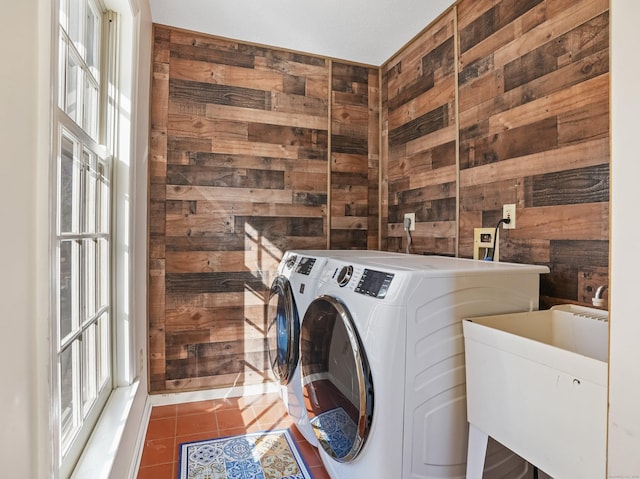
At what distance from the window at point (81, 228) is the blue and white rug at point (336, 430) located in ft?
2.91

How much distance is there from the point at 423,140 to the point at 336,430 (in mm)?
1790

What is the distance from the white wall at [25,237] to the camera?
0.59 m

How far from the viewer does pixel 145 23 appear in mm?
2014

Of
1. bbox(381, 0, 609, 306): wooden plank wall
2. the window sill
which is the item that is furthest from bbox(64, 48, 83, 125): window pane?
bbox(381, 0, 609, 306): wooden plank wall

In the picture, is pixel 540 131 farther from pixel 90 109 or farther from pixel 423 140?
pixel 90 109

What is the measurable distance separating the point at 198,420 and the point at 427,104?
7.87 ft

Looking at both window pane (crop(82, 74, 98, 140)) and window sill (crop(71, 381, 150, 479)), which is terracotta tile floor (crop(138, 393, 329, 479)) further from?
window pane (crop(82, 74, 98, 140))

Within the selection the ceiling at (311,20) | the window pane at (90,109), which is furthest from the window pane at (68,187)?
the ceiling at (311,20)

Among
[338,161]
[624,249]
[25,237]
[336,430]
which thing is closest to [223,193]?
[338,161]

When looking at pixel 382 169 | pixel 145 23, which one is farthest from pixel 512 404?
pixel 145 23

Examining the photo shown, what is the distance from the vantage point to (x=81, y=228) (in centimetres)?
136

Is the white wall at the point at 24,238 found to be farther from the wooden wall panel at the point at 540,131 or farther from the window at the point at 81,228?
the wooden wall panel at the point at 540,131

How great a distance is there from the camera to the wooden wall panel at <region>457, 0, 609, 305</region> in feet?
4.61

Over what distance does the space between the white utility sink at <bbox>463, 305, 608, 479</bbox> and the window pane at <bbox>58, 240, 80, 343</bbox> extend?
4.30 ft
